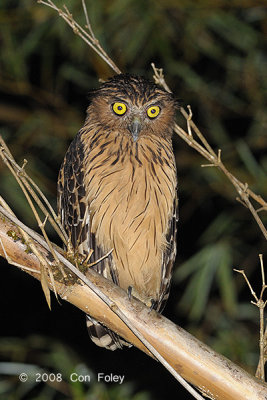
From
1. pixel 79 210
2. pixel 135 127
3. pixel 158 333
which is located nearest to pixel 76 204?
pixel 79 210

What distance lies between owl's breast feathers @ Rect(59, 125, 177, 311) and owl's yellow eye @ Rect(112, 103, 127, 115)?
0.09 metres

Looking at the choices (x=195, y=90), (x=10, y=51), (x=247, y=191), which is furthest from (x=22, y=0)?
(x=247, y=191)

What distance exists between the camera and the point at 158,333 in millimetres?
1698

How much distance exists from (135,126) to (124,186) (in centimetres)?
23

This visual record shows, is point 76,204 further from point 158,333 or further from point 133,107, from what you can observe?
point 158,333

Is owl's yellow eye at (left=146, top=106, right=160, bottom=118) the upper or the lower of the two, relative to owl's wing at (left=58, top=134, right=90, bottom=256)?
upper

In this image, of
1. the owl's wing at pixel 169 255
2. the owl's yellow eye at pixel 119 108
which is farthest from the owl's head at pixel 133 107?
the owl's wing at pixel 169 255

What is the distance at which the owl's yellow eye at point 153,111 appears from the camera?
241cm

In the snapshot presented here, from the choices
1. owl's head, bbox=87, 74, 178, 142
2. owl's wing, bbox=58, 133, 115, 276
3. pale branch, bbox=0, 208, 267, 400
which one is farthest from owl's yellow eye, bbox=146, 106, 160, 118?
pale branch, bbox=0, 208, 267, 400

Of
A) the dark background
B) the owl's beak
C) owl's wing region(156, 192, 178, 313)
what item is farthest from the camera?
the dark background

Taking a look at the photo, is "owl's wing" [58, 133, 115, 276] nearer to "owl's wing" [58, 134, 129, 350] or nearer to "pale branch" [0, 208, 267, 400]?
"owl's wing" [58, 134, 129, 350]

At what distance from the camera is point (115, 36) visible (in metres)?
3.89

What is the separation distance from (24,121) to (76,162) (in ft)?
5.91

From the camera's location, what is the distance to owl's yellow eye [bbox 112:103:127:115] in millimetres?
2363
